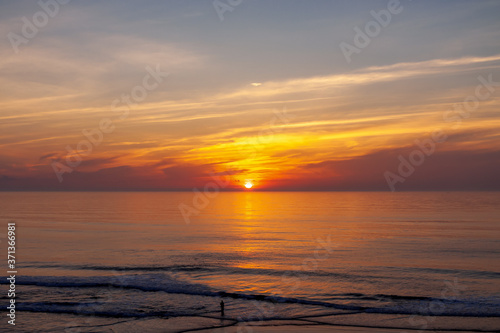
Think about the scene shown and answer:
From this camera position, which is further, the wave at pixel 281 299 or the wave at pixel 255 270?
the wave at pixel 255 270

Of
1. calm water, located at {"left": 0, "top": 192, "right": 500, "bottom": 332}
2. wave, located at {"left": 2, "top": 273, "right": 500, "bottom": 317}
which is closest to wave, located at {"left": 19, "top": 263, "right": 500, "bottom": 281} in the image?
calm water, located at {"left": 0, "top": 192, "right": 500, "bottom": 332}

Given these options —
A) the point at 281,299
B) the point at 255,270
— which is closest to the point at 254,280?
the point at 255,270

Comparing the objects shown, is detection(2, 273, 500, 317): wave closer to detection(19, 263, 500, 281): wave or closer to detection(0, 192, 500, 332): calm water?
detection(0, 192, 500, 332): calm water

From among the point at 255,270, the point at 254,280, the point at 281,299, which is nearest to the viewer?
the point at 281,299

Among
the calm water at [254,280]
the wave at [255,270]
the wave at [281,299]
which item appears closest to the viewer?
the calm water at [254,280]

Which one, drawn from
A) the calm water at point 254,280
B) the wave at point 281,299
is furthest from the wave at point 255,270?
the wave at point 281,299

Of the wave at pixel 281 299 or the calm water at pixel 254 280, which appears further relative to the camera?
the wave at pixel 281 299

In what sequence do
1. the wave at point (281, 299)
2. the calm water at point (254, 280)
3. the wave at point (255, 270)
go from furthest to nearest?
the wave at point (255, 270), the wave at point (281, 299), the calm water at point (254, 280)

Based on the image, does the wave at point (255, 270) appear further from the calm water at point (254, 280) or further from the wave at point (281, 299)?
the wave at point (281, 299)

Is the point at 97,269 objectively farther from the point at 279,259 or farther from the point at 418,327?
the point at 418,327

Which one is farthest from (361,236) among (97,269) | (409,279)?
(97,269)

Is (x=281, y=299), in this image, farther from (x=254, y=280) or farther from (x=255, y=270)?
(x=255, y=270)

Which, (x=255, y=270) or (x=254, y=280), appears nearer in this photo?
(x=254, y=280)

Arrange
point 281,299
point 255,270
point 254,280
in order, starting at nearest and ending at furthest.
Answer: point 281,299, point 254,280, point 255,270
